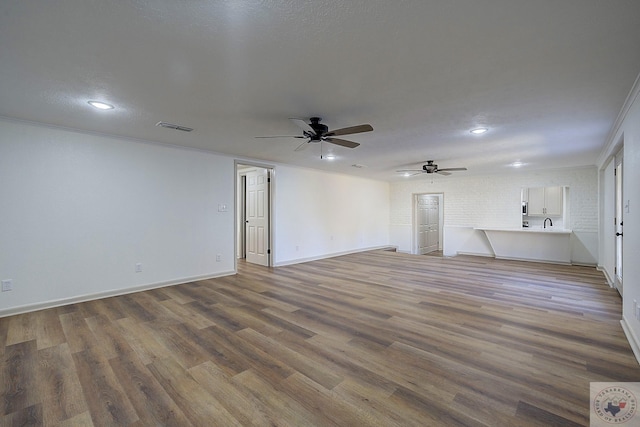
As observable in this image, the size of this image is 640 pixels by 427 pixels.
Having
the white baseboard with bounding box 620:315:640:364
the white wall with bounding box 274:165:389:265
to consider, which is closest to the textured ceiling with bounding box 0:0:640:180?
the white baseboard with bounding box 620:315:640:364

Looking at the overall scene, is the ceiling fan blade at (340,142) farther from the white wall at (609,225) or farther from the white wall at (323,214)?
the white wall at (609,225)

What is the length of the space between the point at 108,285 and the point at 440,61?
511cm

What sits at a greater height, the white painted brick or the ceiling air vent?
the ceiling air vent

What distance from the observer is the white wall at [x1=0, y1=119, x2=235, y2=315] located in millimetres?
3539

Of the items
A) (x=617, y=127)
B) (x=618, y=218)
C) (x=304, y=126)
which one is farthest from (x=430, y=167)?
(x=304, y=126)

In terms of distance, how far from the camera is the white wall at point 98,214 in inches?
139

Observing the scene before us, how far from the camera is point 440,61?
2135mm

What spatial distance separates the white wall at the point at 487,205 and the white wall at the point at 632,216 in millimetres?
4564

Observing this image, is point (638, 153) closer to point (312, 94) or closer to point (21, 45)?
point (312, 94)

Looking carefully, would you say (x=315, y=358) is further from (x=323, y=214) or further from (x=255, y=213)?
(x=323, y=214)

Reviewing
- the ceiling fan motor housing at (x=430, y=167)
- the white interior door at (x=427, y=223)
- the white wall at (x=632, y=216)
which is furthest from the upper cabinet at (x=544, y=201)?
the white wall at (x=632, y=216)

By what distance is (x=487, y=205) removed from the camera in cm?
820

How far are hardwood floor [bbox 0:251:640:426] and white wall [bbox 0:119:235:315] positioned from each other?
0.44 meters

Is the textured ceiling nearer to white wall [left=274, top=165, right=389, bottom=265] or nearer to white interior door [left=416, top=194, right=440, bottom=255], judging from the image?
white wall [left=274, top=165, right=389, bottom=265]
